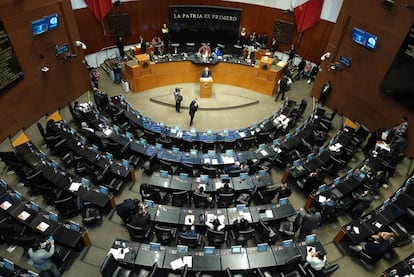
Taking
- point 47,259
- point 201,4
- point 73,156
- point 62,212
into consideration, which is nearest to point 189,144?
point 73,156

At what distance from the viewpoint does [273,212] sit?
9352 millimetres

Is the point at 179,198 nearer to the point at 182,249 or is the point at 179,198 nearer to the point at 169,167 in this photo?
the point at 169,167

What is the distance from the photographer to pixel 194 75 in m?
17.8

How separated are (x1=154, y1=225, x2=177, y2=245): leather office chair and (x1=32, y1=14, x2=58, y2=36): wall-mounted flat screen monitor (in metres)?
9.71

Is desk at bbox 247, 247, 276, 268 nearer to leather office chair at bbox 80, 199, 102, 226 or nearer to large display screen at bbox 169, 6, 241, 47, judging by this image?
leather office chair at bbox 80, 199, 102, 226

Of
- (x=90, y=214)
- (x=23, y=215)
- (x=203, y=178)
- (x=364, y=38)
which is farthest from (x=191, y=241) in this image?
(x=364, y=38)

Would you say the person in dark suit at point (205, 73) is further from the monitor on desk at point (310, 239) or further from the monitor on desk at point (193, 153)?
the monitor on desk at point (310, 239)

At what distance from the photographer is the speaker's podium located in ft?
54.1

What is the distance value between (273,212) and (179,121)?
7396 mm

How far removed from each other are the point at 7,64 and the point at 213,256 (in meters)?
10.5

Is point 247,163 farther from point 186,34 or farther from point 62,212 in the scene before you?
point 186,34

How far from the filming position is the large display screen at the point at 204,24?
18422 millimetres

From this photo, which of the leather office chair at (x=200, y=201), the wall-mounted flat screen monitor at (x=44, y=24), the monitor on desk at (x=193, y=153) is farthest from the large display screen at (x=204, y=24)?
the leather office chair at (x=200, y=201)

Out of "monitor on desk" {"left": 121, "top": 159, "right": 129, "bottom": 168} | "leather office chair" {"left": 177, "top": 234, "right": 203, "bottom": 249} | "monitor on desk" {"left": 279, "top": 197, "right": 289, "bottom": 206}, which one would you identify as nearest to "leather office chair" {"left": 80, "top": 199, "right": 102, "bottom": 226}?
"monitor on desk" {"left": 121, "top": 159, "right": 129, "bottom": 168}
